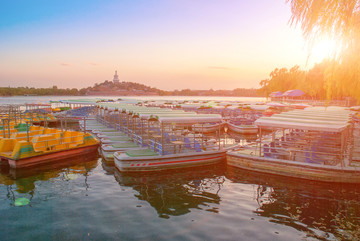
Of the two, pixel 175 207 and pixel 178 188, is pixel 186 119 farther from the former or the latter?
pixel 175 207

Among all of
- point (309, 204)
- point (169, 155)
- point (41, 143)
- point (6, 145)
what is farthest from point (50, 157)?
point (309, 204)

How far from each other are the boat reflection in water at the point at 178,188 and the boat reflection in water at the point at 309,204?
5.08 feet

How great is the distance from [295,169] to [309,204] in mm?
3059

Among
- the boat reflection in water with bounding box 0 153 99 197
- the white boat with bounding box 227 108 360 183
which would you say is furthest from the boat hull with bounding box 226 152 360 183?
the boat reflection in water with bounding box 0 153 99 197

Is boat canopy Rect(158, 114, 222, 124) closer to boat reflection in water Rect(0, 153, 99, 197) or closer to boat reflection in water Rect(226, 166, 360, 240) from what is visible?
boat reflection in water Rect(226, 166, 360, 240)

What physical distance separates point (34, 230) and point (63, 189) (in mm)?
4246

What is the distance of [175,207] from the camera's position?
11117 mm

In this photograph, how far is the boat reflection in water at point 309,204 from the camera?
938 cm

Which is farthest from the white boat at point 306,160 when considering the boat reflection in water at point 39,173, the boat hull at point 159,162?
the boat reflection in water at point 39,173

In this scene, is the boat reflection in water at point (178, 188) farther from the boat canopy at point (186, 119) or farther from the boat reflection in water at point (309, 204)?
the boat canopy at point (186, 119)

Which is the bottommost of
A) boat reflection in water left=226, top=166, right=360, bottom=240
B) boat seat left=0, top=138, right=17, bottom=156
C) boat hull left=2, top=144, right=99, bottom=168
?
boat reflection in water left=226, top=166, right=360, bottom=240

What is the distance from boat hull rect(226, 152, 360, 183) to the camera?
13.0 meters

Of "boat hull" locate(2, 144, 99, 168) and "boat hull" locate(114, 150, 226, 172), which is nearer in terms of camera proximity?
"boat hull" locate(114, 150, 226, 172)

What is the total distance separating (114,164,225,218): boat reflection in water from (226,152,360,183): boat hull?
1350 mm
